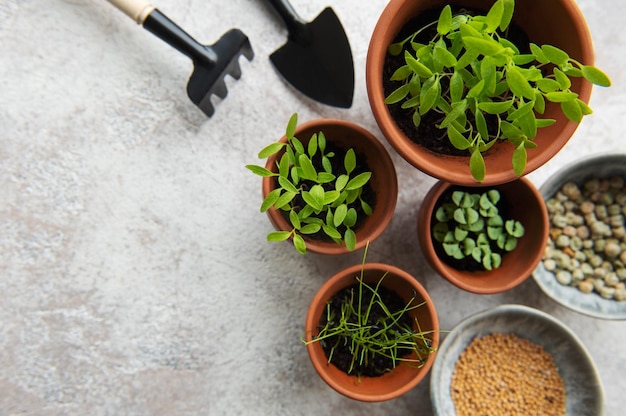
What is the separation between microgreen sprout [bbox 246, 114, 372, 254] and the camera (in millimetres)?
923

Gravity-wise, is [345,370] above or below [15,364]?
above

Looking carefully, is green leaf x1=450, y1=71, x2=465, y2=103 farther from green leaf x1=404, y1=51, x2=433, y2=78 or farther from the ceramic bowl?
the ceramic bowl

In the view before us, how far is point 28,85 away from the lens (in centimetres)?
115

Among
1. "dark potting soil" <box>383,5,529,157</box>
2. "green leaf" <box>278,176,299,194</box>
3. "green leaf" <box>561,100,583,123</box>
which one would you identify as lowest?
"green leaf" <box>278,176,299,194</box>

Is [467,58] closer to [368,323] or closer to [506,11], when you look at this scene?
[506,11]

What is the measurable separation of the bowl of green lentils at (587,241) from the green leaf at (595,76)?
0.39 metres

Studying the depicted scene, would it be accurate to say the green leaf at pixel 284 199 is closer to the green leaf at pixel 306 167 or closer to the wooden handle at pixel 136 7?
the green leaf at pixel 306 167

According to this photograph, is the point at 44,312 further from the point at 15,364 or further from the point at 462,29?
the point at 462,29

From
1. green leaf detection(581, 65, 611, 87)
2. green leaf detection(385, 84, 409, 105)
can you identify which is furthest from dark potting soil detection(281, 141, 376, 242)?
green leaf detection(581, 65, 611, 87)

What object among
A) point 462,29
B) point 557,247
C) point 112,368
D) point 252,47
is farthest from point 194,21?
point 557,247

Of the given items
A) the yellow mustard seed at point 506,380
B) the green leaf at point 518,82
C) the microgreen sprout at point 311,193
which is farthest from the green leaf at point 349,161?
the yellow mustard seed at point 506,380

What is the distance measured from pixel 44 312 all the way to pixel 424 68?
3.18 feet

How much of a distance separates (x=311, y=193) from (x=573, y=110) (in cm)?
44

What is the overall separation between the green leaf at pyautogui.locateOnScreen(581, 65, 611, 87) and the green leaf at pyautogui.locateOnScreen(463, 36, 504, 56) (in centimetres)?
14
